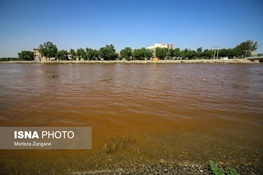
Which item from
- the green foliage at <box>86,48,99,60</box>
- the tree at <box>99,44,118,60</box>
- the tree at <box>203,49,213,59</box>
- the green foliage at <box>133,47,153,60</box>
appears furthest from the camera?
the green foliage at <box>86,48,99,60</box>

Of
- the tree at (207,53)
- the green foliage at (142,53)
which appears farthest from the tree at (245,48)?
the green foliage at (142,53)

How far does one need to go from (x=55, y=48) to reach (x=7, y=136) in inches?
5534

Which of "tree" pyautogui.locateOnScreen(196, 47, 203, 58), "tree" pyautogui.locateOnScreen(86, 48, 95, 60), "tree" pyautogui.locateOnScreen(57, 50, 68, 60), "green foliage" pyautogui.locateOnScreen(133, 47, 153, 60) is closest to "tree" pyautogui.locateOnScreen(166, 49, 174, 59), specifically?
"green foliage" pyautogui.locateOnScreen(133, 47, 153, 60)

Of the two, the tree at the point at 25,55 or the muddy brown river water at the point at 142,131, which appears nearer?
the muddy brown river water at the point at 142,131

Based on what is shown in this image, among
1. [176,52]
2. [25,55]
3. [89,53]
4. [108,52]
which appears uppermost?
[176,52]

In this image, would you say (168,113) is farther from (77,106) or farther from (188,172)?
(77,106)

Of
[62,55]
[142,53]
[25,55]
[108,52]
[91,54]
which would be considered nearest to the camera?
[142,53]

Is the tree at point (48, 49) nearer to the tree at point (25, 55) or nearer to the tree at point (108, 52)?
the tree at point (25, 55)

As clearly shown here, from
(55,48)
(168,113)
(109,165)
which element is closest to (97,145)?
(109,165)

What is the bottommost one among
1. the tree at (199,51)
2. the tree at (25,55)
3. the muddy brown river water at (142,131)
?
the muddy brown river water at (142,131)

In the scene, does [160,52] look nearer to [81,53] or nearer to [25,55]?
[81,53]

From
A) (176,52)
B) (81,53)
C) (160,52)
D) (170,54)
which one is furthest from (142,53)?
(81,53)

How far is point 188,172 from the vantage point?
348 cm

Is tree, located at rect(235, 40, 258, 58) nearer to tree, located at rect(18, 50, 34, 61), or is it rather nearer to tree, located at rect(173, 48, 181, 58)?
tree, located at rect(173, 48, 181, 58)
